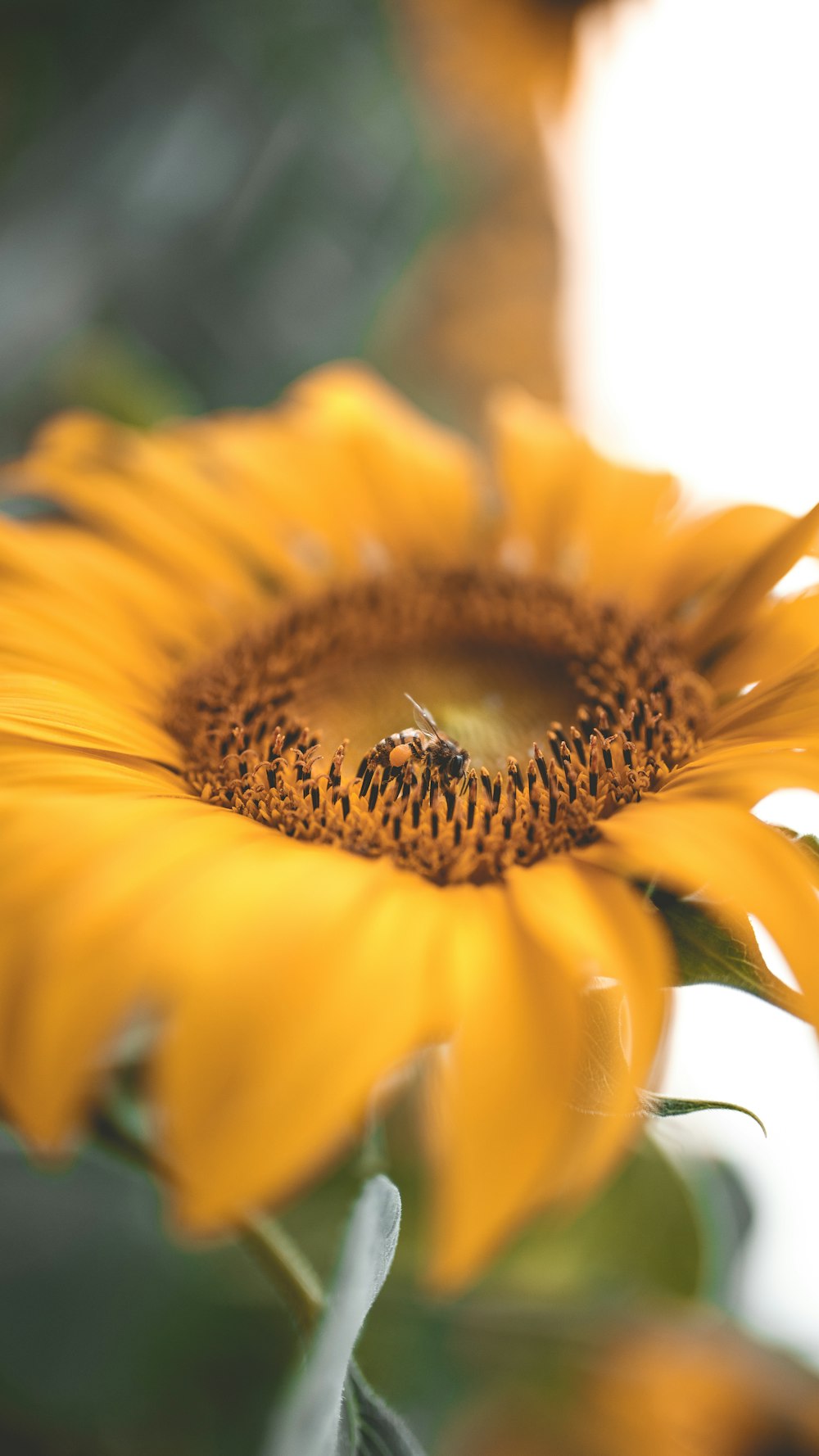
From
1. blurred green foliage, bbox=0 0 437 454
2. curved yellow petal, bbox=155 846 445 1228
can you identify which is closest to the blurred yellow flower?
curved yellow petal, bbox=155 846 445 1228

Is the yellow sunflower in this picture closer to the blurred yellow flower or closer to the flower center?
the flower center

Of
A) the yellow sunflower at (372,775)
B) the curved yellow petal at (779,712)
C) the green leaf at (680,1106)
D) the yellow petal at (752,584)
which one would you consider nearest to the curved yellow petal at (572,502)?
the yellow sunflower at (372,775)

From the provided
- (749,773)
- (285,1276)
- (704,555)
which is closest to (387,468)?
(704,555)

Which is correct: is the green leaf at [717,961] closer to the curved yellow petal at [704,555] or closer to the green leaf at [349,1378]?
the green leaf at [349,1378]

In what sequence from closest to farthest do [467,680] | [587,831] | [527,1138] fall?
[527,1138] < [587,831] < [467,680]

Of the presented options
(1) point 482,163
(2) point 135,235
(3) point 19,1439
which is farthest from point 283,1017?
(1) point 482,163

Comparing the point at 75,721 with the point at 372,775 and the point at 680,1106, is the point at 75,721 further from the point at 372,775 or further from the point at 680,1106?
the point at 680,1106

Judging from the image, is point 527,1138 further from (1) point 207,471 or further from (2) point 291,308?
(2) point 291,308
